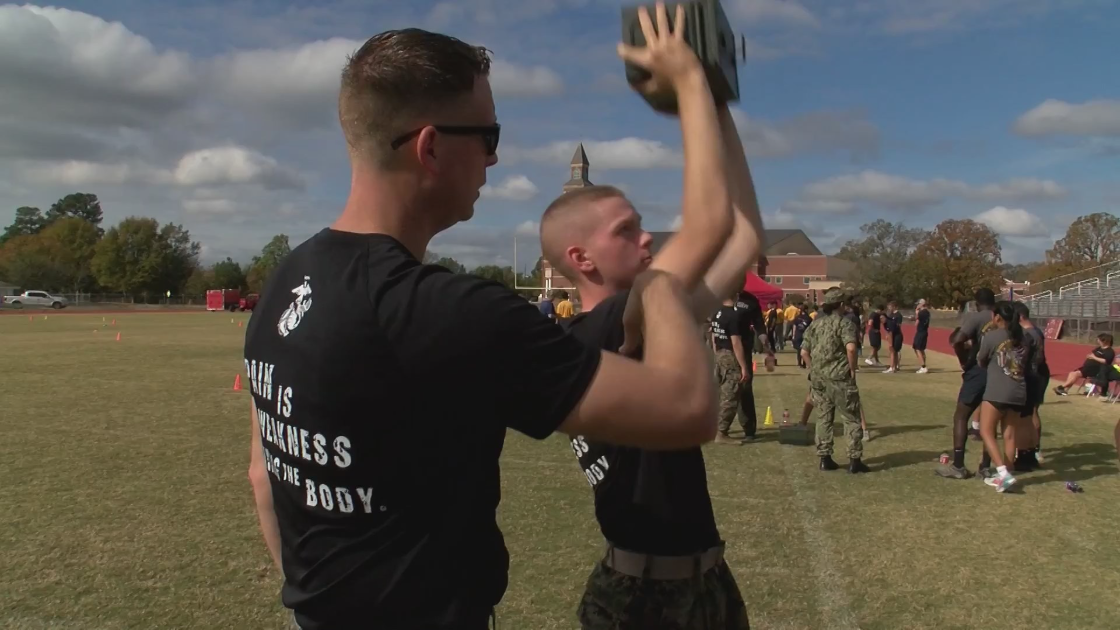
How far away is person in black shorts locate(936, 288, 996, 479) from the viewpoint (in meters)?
9.06

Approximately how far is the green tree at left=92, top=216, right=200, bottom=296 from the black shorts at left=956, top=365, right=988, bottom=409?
99811mm

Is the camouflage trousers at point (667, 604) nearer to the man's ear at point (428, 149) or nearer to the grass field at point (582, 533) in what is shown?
the man's ear at point (428, 149)

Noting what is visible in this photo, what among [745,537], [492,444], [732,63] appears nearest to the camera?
[492,444]

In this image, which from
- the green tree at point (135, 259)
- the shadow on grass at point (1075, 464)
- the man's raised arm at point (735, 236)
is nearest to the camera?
the man's raised arm at point (735, 236)

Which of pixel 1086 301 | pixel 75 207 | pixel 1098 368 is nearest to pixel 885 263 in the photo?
pixel 1086 301

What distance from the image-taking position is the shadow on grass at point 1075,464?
9.17 m

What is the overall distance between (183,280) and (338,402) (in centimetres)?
11017

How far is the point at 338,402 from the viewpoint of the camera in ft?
4.69

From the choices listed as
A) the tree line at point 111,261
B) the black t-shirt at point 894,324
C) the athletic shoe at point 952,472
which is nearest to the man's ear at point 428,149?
the athletic shoe at point 952,472

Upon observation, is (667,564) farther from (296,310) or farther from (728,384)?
(728,384)

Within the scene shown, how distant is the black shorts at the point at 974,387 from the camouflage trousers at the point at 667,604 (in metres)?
8.03

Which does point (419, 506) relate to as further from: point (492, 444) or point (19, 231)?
point (19, 231)

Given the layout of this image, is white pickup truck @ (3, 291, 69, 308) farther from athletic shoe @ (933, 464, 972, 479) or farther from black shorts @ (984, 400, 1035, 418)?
black shorts @ (984, 400, 1035, 418)

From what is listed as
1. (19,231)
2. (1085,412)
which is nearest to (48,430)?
(1085,412)
